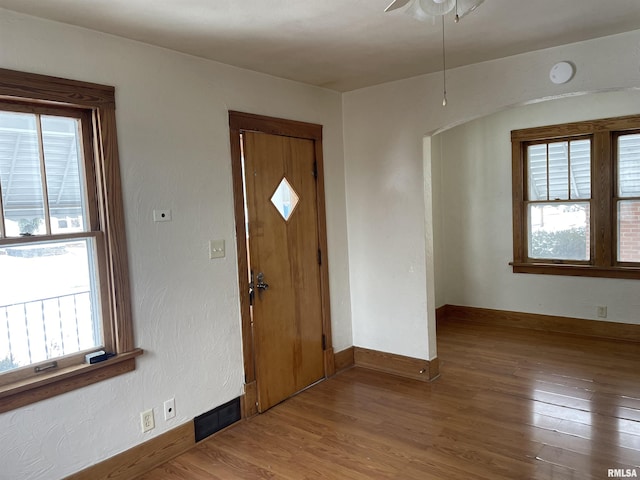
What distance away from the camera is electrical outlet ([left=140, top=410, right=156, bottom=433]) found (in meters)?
2.69

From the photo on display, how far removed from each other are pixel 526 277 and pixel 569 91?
2718 mm

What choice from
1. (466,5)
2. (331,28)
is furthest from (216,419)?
(466,5)

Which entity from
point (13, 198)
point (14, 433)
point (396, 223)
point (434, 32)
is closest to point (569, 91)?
point (434, 32)

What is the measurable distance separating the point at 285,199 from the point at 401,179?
102 cm

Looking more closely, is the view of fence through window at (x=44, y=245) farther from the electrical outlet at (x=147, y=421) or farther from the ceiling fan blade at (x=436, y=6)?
the ceiling fan blade at (x=436, y=6)

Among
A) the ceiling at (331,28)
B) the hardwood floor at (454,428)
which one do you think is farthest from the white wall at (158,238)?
the hardwood floor at (454,428)

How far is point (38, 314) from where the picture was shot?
234cm

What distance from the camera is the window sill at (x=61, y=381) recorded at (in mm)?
2164

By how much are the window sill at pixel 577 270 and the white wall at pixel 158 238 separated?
138 inches

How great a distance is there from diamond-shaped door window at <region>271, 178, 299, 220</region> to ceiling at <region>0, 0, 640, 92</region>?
34.4 inches

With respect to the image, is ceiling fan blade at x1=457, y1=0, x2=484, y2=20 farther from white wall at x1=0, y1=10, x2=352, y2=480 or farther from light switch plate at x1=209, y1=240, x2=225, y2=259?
light switch plate at x1=209, y1=240, x2=225, y2=259

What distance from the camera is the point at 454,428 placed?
9.90 ft

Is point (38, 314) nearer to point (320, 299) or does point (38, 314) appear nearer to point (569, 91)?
point (320, 299)

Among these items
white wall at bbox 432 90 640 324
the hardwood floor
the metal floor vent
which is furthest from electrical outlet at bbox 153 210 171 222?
white wall at bbox 432 90 640 324
